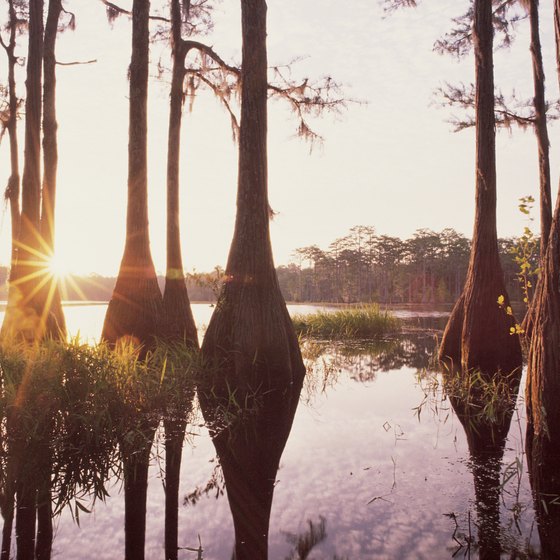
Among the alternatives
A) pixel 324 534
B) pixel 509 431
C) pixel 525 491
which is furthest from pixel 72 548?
pixel 509 431

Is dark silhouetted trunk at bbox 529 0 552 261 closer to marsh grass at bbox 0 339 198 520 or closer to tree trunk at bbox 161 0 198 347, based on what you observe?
tree trunk at bbox 161 0 198 347

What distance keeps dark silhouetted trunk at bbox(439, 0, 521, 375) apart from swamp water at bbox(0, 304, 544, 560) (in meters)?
2.79

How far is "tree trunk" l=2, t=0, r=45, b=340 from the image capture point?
1022cm

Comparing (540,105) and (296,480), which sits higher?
(540,105)

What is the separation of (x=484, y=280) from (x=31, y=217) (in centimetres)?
933

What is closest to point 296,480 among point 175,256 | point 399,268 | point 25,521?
point 25,521

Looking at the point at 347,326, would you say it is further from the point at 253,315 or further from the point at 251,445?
the point at 251,445

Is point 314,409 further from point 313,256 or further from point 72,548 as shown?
point 313,256

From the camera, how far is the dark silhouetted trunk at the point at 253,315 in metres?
6.56

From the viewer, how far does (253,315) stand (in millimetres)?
7516

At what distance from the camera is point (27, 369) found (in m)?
5.27

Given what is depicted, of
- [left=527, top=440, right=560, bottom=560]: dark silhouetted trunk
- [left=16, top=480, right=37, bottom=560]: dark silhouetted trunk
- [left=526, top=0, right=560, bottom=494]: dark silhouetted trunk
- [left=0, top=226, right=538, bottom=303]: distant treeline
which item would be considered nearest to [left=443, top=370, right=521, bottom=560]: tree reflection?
[left=527, top=440, right=560, bottom=560]: dark silhouetted trunk

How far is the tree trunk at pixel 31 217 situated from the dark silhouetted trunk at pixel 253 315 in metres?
4.68

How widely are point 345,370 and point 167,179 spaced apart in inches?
257
